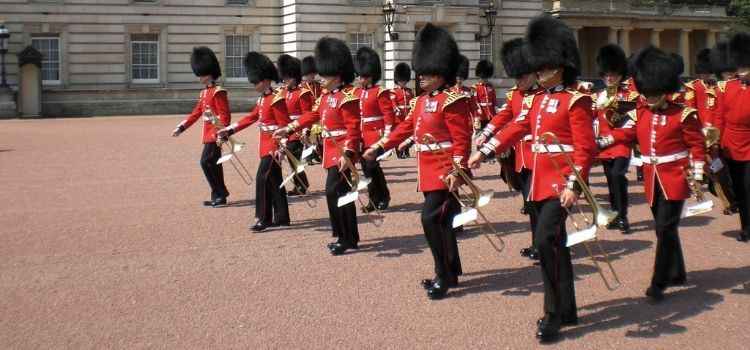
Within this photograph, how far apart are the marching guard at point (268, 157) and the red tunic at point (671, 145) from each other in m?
3.92

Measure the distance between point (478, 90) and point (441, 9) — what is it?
19.6 meters

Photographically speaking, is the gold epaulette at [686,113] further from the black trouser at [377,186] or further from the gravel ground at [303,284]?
the black trouser at [377,186]

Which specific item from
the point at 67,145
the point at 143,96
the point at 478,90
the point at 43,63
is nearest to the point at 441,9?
the point at 143,96

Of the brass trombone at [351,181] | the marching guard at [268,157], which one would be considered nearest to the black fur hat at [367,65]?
the marching guard at [268,157]

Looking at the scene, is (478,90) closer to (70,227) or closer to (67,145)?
(70,227)

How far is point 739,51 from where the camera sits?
804cm

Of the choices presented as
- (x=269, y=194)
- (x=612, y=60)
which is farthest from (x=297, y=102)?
(x=612, y=60)

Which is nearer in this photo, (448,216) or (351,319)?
(351,319)

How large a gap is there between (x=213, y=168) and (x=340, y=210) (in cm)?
321

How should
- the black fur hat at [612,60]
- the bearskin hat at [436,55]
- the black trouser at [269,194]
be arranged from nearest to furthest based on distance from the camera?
1. the bearskin hat at [436,55]
2. the black trouser at [269,194]
3. the black fur hat at [612,60]

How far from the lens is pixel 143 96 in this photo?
2972 cm

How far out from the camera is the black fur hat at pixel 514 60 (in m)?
7.69

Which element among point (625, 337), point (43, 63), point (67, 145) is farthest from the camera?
point (43, 63)

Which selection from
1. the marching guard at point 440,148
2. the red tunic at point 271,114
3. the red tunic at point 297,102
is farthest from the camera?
the red tunic at point 297,102
